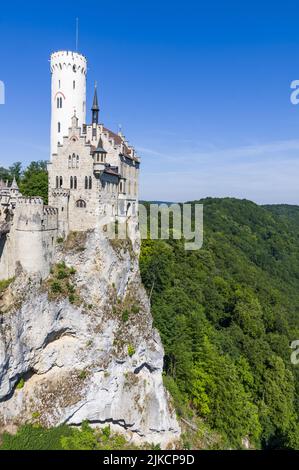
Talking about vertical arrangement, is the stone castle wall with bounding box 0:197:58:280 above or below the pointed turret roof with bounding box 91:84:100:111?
below

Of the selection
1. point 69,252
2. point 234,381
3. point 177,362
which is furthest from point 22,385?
point 234,381

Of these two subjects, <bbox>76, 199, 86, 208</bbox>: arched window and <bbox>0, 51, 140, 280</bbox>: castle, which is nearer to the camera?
<bbox>0, 51, 140, 280</bbox>: castle

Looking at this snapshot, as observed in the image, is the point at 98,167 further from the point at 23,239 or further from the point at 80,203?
the point at 23,239

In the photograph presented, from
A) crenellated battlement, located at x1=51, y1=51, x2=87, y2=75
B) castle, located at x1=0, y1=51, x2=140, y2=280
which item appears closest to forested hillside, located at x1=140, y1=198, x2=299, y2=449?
castle, located at x1=0, y1=51, x2=140, y2=280

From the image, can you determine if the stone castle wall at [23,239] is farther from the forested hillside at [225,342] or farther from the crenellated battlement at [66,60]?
the forested hillside at [225,342]

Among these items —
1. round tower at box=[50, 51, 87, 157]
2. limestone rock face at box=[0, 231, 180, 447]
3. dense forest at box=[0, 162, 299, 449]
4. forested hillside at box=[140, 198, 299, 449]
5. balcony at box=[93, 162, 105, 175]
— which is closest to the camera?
limestone rock face at box=[0, 231, 180, 447]

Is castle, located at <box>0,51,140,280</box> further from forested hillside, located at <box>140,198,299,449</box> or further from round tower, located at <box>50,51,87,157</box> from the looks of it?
forested hillside, located at <box>140,198,299,449</box>


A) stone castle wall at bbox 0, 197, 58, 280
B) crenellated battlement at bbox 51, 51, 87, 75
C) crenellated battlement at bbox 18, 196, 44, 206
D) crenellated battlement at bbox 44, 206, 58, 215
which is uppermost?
crenellated battlement at bbox 51, 51, 87, 75
